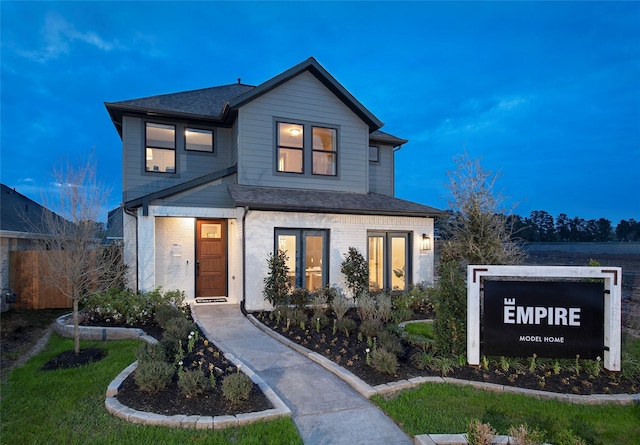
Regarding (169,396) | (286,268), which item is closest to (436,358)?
(169,396)

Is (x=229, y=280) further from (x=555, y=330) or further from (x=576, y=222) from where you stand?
(x=576, y=222)

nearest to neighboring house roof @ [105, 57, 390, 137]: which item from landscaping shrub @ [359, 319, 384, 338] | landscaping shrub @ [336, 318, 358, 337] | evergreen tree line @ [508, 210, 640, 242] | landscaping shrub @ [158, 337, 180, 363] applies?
landscaping shrub @ [336, 318, 358, 337]

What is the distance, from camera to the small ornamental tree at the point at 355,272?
10250 millimetres

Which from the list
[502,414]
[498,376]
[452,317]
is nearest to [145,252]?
[452,317]

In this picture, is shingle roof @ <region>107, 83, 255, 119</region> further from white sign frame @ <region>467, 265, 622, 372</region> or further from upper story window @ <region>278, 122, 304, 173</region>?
white sign frame @ <region>467, 265, 622, 372</region>

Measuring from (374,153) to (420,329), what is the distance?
321 inches

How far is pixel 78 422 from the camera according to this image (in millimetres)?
3801

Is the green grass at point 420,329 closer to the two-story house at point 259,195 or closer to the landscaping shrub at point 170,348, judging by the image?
the two-story house at point 259,195

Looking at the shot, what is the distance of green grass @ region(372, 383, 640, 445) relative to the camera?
3.71m

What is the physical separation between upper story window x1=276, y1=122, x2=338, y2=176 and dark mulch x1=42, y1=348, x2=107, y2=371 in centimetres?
698

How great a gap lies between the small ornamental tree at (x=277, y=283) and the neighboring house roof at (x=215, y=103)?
16.1 ft

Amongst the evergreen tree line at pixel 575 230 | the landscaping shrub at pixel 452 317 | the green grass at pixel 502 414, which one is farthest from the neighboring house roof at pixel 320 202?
the evergreen tree line at pixel 575 230

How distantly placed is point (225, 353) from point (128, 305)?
3.55 m

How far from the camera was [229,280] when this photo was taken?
11242 mm
